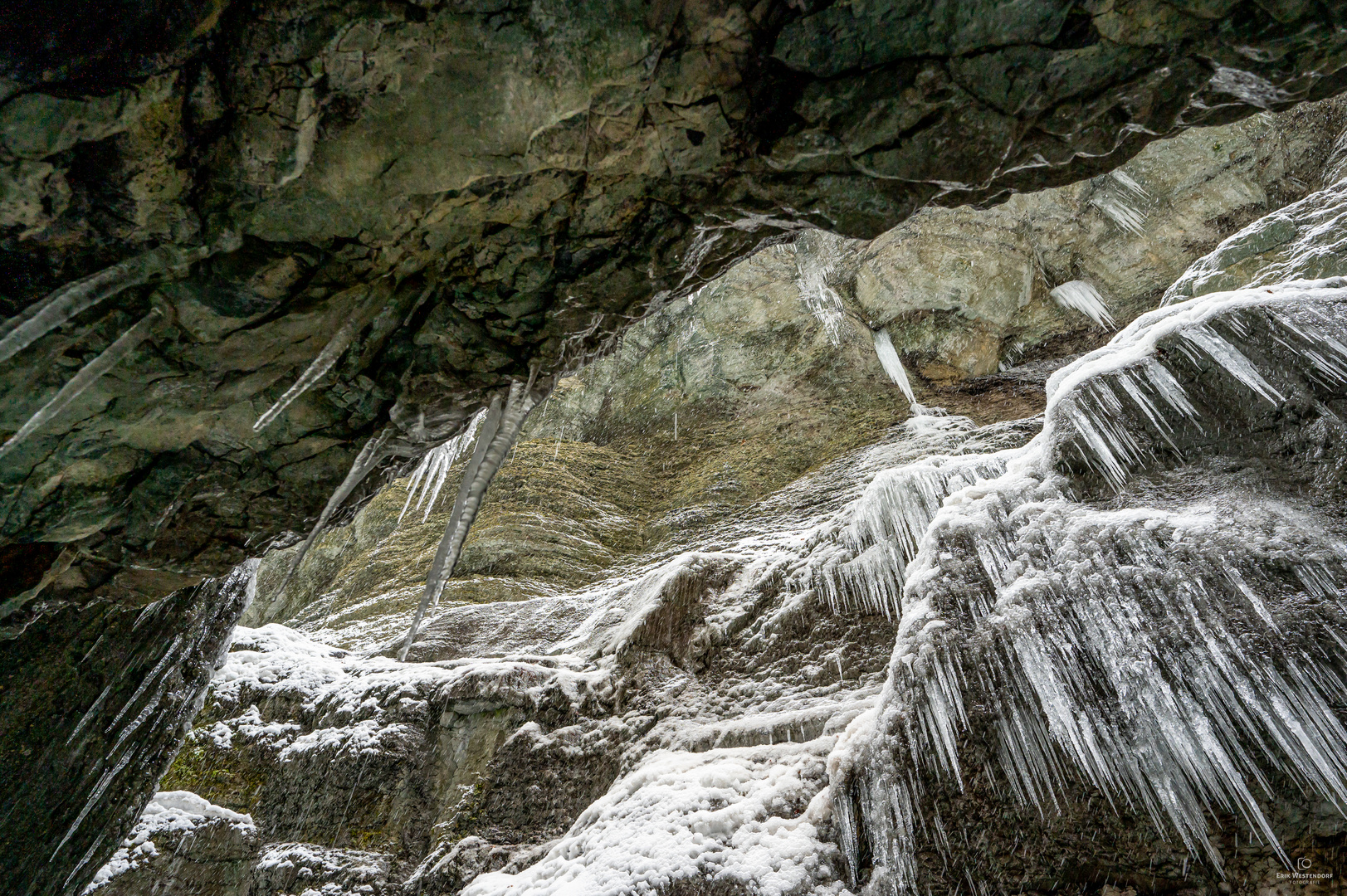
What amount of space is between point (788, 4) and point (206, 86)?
210 centimetres

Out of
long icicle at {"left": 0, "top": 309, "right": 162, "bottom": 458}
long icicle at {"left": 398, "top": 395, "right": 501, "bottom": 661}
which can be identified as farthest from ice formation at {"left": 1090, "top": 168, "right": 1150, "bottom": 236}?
long icicle at {"left": 0, "top": 309, "right": 162, "bottom": 458}

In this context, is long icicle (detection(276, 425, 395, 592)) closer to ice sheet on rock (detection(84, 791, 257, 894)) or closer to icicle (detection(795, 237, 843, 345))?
ice sheet on rock (detection(84, 791, 257, 894))

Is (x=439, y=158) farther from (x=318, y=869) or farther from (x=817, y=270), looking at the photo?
(x=817, y=270)

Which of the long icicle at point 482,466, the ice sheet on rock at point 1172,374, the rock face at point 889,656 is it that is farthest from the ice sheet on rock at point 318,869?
the ice sheet on rock at point 1172,374

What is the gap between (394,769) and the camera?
6.38 meters

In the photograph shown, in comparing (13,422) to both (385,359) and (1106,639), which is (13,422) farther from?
(1106,639)

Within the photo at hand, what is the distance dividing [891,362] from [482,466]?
11.8m

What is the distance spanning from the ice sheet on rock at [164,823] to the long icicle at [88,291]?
568 centimetres

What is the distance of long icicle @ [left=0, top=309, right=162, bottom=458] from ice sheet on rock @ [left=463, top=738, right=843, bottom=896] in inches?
133

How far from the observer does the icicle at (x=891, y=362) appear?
13.5 metres

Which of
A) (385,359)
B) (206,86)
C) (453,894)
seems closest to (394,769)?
(453,894)

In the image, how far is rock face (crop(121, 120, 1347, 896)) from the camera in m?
2.92

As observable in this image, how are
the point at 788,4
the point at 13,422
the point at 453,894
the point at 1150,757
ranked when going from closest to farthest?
the point at 788,4, the point at 13,422, the point at 1150,757, the point at 453,894

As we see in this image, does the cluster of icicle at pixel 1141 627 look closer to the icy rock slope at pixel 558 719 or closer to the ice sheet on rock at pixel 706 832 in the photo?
the ice sheet on rock at pixel 706 832
